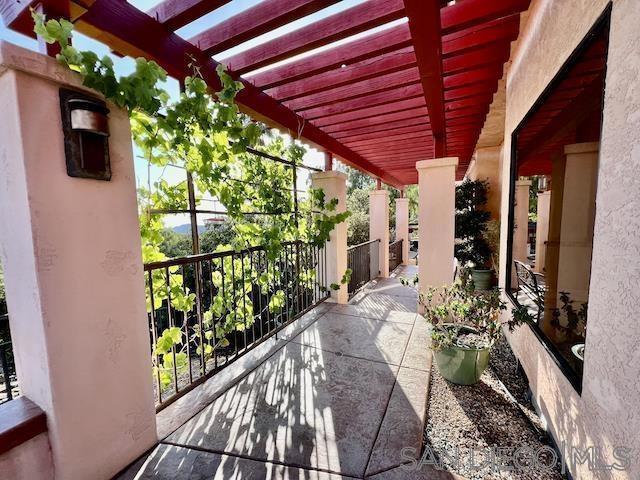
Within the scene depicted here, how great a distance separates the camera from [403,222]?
27.1ft

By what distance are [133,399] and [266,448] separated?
2.51 ft

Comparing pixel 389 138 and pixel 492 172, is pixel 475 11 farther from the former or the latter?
pixel 492 172

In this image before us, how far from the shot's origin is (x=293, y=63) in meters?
2.39

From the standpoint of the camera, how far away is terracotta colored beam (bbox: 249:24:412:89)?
6.52ft

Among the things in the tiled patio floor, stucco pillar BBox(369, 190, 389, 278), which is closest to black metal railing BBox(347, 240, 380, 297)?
stucco pillar BBox(369, 190, 389, 278)

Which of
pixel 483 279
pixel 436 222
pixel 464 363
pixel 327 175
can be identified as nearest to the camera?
pixel 464 363

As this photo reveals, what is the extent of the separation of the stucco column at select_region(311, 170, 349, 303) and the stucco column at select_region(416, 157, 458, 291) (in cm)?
108

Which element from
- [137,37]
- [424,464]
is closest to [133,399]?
[424,464]

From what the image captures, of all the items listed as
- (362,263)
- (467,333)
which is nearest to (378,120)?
(467,333)

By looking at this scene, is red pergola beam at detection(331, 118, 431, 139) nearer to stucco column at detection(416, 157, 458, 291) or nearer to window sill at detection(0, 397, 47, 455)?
stucco column at detection(416, 157, 458, 291)

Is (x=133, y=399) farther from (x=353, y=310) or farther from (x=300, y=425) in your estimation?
(x=353, y=310)

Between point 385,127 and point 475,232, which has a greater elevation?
point 385,127

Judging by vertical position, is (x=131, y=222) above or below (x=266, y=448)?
above

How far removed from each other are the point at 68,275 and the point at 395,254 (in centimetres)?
760
